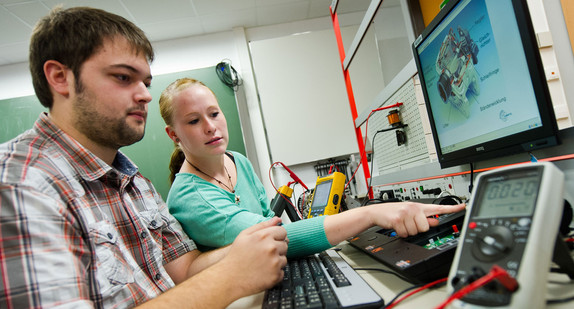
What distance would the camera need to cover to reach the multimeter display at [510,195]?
15.1 inches

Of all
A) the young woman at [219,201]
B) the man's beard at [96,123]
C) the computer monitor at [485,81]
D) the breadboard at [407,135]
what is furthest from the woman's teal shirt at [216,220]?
the breadboard at [407,135]

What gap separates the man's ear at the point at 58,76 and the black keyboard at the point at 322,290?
0.70m

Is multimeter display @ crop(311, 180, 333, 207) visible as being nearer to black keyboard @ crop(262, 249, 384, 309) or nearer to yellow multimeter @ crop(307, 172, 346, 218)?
yellow multimeter @ crop(307, 172, 346, 218)

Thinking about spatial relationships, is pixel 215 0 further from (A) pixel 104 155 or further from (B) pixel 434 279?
(B) pixel 434 279

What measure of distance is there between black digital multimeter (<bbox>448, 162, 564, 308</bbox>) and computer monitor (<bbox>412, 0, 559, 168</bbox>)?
0.76ft

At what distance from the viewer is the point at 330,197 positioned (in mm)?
1443

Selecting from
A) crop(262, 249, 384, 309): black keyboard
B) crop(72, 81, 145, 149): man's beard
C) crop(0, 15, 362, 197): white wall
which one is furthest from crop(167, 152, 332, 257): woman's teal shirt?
crop(0, 15, 362, 197): white wall

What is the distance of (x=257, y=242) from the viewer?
653 millimetres

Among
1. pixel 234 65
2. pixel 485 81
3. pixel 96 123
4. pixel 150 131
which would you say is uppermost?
pixel 234 65

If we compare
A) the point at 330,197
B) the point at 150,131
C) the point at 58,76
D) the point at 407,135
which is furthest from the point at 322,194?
the point at 150,131

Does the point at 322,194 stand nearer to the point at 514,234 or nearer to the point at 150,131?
the point at 514,234

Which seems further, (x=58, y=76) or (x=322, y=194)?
(x=322, y=194)

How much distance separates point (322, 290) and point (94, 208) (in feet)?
1.74

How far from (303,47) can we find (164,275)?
10.0 ft
